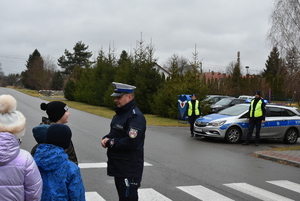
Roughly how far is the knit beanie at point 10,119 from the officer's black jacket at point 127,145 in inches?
58.2

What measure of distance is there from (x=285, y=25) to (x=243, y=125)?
1942 cm

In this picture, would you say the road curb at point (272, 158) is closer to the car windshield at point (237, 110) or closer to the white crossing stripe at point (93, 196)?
the car windshield at point (237, 110)

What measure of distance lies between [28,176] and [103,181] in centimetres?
499

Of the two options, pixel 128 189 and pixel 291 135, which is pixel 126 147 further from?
pixel 291 135

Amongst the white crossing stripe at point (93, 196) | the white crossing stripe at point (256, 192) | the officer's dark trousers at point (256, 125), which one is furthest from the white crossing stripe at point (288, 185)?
the officer's dark trousers at point (256, 125)

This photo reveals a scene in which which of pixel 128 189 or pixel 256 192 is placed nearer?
pixel 128 189

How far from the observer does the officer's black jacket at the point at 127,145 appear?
14.4 feet

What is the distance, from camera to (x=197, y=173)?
29.6 ft

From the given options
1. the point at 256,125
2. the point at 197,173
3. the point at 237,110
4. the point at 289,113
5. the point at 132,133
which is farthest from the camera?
the point at 289,113

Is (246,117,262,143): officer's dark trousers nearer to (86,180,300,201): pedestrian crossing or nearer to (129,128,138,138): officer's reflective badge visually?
(86,180,300,201): pedestrian crossing

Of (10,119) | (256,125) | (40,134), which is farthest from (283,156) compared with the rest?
(10,119)

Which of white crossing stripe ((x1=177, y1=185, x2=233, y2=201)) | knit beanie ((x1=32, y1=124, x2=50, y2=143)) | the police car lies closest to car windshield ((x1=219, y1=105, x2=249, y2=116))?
the police car

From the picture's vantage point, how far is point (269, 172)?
9.79 meters

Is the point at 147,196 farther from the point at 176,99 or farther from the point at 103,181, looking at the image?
the point at 176,99
